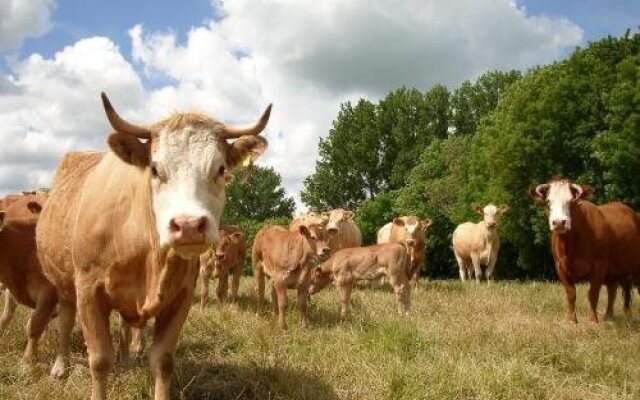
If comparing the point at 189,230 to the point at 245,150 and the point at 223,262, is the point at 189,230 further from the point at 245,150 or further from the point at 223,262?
the point at 223,262

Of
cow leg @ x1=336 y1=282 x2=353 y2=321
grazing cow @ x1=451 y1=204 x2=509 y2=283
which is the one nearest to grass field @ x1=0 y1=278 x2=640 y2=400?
cow leg @ x1=336 y1=282 x2=353 y2=321

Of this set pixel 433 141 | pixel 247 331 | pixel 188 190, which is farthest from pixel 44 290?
pixel 433 141

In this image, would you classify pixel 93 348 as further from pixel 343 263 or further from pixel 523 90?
pixel 523 90

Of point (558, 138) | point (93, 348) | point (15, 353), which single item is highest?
point (558, 138)

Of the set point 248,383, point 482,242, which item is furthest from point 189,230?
point 482,242

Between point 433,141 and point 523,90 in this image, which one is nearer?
point 523,90

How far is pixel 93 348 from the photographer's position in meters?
4.86

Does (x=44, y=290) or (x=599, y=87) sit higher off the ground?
(x=599, y=87)

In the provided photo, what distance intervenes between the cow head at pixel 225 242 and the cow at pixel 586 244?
5843mm

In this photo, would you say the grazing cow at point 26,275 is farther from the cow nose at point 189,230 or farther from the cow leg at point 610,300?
the cow leg at point 610,300

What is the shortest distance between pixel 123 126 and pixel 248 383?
269cm

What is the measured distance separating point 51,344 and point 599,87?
83.0 ft

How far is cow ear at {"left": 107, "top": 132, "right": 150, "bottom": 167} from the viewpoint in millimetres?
4547

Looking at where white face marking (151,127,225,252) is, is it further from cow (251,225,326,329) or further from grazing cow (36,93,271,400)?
cow (251,225,326,329)
